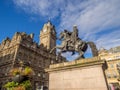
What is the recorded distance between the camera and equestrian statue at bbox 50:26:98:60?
8387 millimetres

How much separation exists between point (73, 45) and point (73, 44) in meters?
0.09

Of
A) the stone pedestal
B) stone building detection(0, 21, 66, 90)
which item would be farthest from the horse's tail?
stone building detection(0, 21, 66, 90)

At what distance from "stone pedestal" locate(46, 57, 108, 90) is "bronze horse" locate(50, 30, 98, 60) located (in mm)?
1146

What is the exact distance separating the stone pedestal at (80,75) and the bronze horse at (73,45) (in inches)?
45.1

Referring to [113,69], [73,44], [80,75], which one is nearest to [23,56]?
[73,44]

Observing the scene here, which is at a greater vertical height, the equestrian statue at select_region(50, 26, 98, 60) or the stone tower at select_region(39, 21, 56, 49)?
the stone tower at select_region(39, 21, 56, 49)

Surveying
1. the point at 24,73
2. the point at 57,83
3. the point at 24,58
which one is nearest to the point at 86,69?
the point at 57,83

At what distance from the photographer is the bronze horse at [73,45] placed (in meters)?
8.38

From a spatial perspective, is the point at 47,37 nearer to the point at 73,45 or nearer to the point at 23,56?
the point at 23,56

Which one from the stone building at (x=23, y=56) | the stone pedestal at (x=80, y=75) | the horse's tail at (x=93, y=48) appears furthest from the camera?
the stone building at (x=23, y=56)

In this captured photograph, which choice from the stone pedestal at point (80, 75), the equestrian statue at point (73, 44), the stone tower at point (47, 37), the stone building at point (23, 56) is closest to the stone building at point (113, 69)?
the stone building at point (23, 56)

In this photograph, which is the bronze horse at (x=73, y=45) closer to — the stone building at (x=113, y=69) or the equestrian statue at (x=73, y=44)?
the equestrian statue at (x=73, y=44)

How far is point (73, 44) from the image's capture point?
8.92 metres

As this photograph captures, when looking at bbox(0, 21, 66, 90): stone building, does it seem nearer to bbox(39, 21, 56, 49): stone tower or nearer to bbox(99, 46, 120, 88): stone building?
bbox(39, 21, 56, 49): stone tower
